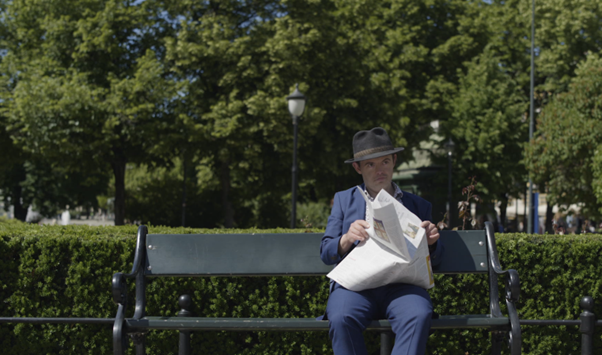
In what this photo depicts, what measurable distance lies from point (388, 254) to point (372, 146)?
2.28 ft

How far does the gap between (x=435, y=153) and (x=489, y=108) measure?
3.35m

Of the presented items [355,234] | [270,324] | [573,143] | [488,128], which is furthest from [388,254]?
[488,128]

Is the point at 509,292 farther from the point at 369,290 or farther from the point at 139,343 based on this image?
the point at 139,343

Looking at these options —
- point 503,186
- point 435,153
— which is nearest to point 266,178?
point 435,153

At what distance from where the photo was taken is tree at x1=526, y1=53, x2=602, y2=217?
22.5 m

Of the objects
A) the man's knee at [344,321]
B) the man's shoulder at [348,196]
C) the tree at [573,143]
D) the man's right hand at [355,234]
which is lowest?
the man's knee at [344,321]

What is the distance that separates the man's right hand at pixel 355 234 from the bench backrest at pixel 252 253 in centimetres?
57

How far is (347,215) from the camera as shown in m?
4.02

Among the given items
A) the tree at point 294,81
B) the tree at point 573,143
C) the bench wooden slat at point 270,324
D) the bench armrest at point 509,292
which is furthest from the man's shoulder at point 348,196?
the tree at point 573,143

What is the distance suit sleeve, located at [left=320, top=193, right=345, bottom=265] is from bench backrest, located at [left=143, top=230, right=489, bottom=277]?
0.36 m

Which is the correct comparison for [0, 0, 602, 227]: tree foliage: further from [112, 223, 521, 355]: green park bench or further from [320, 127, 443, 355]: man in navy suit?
[320, 127, 443, 355]: man in navy suit

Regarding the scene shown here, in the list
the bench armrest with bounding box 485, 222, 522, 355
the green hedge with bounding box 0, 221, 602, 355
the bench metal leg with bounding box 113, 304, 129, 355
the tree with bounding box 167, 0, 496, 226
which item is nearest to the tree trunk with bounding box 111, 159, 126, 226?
the tree with bounding box 167, 0, 496, 226

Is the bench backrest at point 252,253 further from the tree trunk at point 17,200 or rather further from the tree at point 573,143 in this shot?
the tree trunk at point 17,200

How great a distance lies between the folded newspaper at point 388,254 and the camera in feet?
11.4
